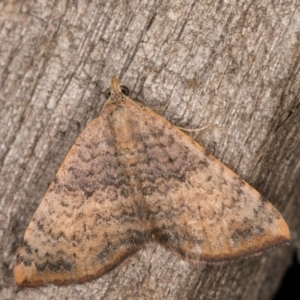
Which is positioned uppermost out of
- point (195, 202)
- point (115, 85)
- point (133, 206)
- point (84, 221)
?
point (115, 85)

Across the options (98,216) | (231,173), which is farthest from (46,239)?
(231,173)

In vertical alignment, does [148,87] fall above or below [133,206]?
above

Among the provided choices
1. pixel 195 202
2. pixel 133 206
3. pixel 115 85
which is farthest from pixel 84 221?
pixel 115 85

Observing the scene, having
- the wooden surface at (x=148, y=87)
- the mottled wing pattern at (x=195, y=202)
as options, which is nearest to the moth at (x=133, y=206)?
the mottled wing pattern at (x=195, y=202)

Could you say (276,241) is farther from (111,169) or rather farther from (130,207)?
(111,169)

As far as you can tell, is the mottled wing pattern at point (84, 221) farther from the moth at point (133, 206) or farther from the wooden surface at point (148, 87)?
the wooden surface at point (148, 87)

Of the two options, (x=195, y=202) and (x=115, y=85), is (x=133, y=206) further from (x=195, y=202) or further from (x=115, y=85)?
Result: (x=115, y=85)

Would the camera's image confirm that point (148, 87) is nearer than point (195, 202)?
No

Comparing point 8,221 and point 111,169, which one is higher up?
point 111,169
